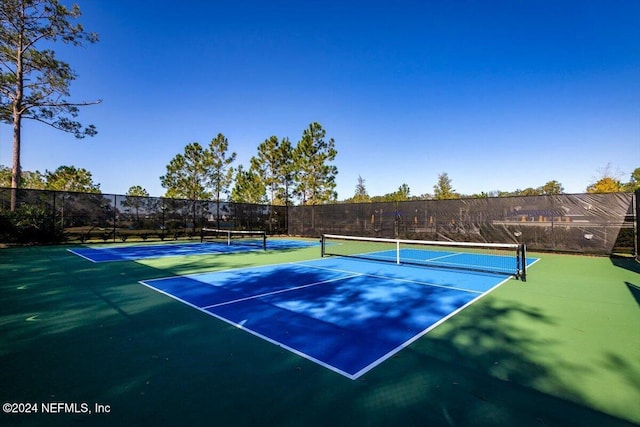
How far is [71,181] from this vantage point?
130 feet

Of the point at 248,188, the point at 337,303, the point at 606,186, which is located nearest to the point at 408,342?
the point at 337,303

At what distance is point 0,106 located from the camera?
1619 cm

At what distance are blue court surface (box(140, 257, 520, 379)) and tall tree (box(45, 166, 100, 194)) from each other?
4077 cm

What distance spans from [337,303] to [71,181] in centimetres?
4822

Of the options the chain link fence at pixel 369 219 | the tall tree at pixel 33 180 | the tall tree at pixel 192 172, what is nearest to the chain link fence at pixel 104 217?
the chain link fence at pixel 369 219

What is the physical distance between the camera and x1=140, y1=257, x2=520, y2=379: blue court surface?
3365 mm

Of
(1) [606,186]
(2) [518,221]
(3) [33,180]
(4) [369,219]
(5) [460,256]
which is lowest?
(5) [460,256]

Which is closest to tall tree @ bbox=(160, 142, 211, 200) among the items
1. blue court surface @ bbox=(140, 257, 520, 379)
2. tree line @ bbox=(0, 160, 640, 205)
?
tree line @ bbox=(0, 160, 640, 205)

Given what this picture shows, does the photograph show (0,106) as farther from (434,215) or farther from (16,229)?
(434,215)

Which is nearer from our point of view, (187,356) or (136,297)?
(187,356)

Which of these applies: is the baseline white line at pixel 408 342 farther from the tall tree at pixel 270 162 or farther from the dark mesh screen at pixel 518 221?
the tall tree at pixel 270 162

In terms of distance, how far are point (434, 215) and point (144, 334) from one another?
1378cm

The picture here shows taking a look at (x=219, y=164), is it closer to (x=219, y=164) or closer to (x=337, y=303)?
(x=219, y=164)

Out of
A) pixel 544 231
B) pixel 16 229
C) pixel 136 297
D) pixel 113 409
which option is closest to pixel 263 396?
pixel 113 409
